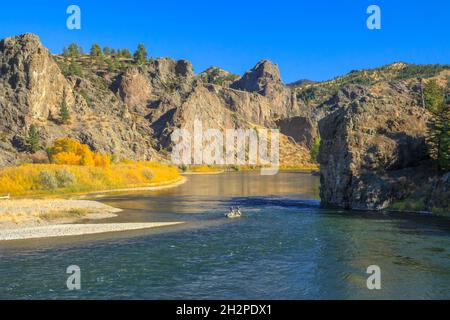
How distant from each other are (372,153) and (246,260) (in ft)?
138

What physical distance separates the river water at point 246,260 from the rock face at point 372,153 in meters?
9.98

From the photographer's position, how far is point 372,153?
70.1 m

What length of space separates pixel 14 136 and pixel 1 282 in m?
145

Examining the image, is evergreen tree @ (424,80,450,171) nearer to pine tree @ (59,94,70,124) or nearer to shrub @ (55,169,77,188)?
shrub @ (55,169,77,188)

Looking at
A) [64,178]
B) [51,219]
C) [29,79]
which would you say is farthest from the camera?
[29,79]

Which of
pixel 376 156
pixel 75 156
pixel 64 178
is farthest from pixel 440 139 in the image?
pixel 75 156

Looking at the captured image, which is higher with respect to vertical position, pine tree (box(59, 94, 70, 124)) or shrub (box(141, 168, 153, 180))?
pine tree (box(59, 94, 70, 124))

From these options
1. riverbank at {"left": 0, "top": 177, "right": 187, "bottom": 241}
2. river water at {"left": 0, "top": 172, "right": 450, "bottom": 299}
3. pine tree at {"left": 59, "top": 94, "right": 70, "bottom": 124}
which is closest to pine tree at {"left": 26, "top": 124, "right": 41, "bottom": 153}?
pine tree at {"left": 59, "top": 94, "right": 70, "bottom": 124}

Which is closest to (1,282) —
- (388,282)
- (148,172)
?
(388,282)

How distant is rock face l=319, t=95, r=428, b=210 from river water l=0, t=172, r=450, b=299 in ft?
32.7

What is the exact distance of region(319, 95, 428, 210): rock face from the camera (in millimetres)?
66750

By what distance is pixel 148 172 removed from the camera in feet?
413

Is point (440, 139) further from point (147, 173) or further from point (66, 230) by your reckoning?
point (147, 173)

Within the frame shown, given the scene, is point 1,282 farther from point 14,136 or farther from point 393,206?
point 14,136
